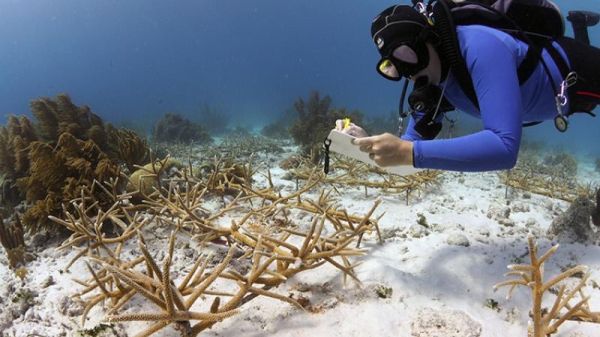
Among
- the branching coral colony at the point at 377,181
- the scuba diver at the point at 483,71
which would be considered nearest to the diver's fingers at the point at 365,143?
the scuba diver at the point at 483,71

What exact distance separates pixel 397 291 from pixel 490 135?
1204 millimetres

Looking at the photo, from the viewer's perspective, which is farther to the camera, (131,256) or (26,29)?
(26,29)

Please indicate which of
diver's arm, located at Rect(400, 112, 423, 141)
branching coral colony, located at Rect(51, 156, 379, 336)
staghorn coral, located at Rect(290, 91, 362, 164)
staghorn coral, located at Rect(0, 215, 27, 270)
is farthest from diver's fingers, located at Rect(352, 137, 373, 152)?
staghorn coral, located at Rect(290, 91, 362, 164)

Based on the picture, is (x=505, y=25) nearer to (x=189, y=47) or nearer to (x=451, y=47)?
(x=451, y=47)

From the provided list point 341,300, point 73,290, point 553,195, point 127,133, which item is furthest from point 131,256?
point 553,195

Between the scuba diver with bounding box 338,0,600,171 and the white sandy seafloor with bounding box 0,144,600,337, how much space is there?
911mm

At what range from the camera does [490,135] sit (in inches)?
80.7

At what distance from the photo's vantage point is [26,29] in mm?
133750

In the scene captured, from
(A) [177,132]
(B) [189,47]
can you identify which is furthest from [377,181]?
(B) [189,47]

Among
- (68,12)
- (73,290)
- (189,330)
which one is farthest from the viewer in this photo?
(68,12)

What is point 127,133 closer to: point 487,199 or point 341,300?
point 341,300

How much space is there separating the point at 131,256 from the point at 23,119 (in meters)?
4.38

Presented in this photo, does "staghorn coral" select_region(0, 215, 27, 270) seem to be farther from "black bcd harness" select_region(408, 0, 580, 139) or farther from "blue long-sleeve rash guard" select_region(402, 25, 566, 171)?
"black bcd harness" select_region(408, 0, 580, 139)

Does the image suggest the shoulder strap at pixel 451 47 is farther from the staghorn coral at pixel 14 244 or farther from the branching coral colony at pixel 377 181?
the staghorn coral at pixel 14 244
